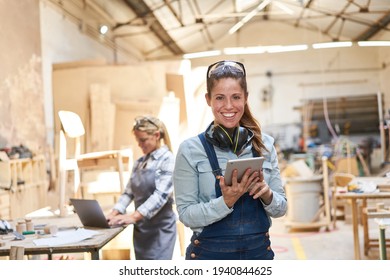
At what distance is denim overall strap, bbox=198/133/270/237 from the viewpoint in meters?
1.63

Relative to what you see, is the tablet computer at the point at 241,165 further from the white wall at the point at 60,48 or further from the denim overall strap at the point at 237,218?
the white wall at the point at 60,48

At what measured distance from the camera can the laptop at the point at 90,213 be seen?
90.5 inches

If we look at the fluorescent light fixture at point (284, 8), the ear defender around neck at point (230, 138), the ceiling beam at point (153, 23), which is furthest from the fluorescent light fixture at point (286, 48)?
the ear defender around neck at point (230, 138)

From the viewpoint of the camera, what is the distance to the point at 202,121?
260 centimetres

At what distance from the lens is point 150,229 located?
8.72 feet

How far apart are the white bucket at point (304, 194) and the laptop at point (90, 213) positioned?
2.90 metres

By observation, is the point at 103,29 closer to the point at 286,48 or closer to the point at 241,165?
the point at 286,48

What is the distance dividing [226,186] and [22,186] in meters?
1.41

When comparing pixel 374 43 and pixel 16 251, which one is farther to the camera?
pixel 374 43

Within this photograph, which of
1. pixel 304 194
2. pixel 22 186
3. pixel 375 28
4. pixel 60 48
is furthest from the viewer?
pixel 304 194

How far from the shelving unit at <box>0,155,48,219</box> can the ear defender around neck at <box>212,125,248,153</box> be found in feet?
4.21

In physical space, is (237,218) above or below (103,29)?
below

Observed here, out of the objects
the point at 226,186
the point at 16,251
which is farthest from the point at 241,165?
the point at 16,251
